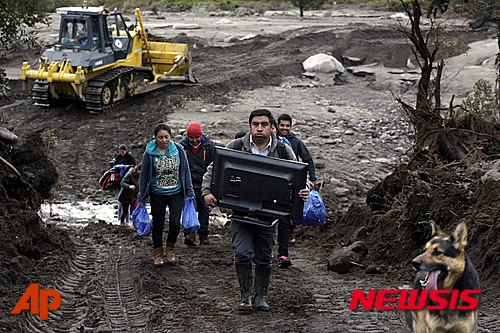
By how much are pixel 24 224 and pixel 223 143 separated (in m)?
9.40

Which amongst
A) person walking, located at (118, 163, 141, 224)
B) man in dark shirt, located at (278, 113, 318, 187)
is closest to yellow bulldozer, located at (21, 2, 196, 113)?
person walking, located at (118, 163, 141, 224)

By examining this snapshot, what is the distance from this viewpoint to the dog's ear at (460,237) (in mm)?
5875

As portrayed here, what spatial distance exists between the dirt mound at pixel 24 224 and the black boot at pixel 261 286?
2284 mm

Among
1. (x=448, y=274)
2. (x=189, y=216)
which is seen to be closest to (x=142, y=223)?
(x=189, y=216)

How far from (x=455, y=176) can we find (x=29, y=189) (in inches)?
234

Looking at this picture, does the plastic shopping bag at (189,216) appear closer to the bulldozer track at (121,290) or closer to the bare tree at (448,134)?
the bulldozer track at (121,290)

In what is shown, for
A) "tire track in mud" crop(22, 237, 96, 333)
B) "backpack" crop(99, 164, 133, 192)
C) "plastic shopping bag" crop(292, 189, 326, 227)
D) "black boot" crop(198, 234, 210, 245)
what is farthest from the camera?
"backpack" crop(99, 164, 133, 192)

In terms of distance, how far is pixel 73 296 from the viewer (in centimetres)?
910

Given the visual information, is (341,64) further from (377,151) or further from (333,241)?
(333,241)

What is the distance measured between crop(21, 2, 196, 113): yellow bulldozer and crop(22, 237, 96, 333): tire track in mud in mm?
13151

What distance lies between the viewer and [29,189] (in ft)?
41.1

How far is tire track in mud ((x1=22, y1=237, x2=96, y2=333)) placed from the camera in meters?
7.93

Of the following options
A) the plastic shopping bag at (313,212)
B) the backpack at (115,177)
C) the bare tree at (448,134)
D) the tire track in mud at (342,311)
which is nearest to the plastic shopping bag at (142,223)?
the tire track in mud at (342,311)

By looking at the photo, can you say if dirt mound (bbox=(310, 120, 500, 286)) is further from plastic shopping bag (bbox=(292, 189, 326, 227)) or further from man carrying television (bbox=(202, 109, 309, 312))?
man carrying television (bbox=(202, 109, 309, 312))
